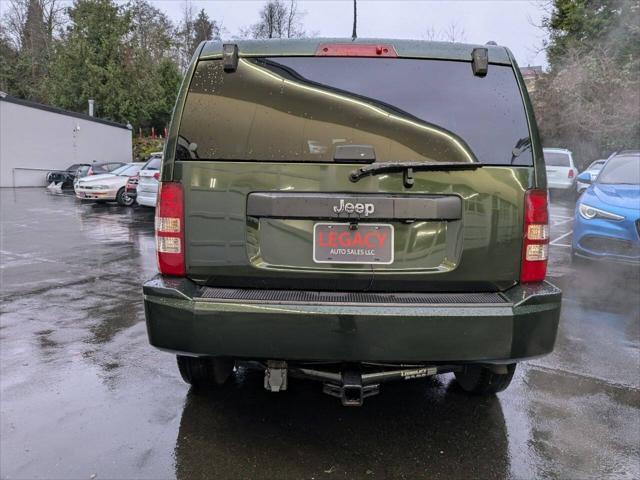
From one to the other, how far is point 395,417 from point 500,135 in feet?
6.00

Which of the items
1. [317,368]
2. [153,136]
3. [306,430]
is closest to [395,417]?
[306,430]

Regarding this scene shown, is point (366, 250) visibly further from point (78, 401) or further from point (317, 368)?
point (78, 401)

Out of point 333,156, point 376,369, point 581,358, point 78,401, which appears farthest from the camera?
point 581,358

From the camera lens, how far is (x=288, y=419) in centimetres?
347

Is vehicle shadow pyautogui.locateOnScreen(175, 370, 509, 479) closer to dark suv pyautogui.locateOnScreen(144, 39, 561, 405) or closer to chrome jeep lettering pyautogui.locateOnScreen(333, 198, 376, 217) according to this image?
dark suv pyautogui.locateOnScreen(144, 39, 561, 405)

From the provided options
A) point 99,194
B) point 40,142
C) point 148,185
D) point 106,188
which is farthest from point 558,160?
point 40,142

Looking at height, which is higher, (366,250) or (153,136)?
(153,136)

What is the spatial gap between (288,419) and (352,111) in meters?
1.91

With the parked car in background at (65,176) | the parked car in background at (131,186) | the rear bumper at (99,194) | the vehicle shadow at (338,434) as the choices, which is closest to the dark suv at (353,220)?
the vehicle shadow at (338,434)

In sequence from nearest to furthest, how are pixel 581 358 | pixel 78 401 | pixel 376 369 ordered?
pixel 376 369, pixel 78 401, pixel 581 358

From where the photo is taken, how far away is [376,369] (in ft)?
9.66

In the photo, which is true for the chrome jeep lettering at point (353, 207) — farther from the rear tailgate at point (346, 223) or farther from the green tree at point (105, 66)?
the green tree at point (105, 66)

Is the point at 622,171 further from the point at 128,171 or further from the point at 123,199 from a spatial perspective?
the point at 128,171

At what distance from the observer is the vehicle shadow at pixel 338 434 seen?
2.95m
